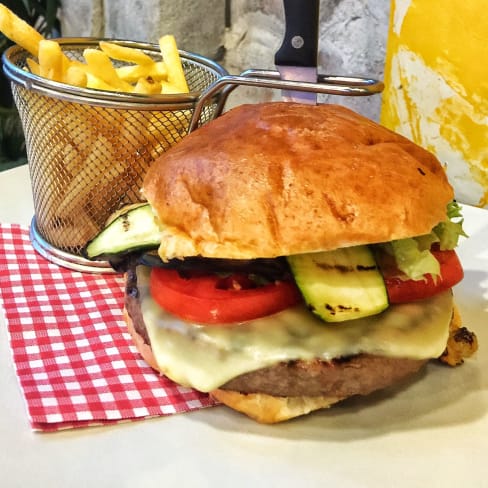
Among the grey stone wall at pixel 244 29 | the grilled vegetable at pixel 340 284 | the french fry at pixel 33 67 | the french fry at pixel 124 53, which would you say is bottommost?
the grilled vegetable at pixel 340 284

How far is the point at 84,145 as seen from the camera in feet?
6.31

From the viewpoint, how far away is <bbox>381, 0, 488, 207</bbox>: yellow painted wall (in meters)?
2.05

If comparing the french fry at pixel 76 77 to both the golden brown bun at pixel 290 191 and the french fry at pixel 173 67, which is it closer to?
the french fry at pixel 173 67

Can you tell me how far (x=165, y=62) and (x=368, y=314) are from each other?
3.66ft

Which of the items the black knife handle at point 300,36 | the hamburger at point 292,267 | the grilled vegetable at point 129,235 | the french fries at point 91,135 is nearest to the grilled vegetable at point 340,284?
the hamburger at point 292,267

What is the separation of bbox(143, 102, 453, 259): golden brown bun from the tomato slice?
0.31ft

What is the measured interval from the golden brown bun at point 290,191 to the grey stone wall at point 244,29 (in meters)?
1.35

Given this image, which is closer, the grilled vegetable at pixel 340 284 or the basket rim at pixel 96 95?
the grilled vegetable at pixel 340 284

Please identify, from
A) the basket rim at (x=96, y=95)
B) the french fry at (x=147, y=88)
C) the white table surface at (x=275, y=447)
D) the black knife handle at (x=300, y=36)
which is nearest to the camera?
the white table surface at (x=275, y=447)

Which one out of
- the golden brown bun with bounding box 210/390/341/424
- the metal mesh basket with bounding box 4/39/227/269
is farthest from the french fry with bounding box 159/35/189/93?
the golden brown bun with bounding box 210/390/341/424

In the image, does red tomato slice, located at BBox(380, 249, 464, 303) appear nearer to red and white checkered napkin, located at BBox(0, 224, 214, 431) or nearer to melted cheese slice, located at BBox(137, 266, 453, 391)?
melted cheese slice, located at BBox(137, 266, 453, 391)

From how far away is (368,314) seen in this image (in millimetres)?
1273

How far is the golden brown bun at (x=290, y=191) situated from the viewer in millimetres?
1244

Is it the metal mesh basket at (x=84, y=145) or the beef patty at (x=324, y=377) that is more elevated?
the metal mesh basket at (x=84, y=145)
